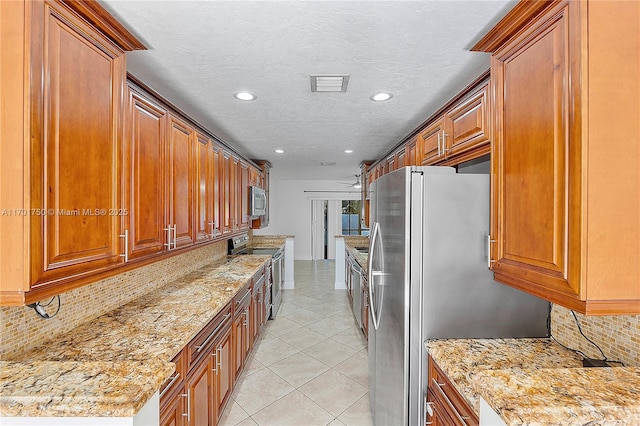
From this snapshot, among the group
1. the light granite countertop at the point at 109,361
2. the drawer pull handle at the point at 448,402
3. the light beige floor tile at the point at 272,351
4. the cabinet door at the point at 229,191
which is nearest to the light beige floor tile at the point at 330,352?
the light beige floor tile at the point at 272,351

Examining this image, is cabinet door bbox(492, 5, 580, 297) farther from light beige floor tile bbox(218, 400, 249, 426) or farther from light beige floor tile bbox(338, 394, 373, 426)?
light beige floor tile bbox(218, 400, 249, 426)

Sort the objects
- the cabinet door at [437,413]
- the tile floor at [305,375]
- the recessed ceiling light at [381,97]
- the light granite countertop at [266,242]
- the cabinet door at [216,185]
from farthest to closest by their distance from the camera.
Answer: the light granite countertop at [266,242], the cabinet door at [216,185], the tile floor at [305,375], the recessed ceiling light at [381,97], the cabinet door at [437,413]

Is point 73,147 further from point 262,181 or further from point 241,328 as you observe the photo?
point 262,181

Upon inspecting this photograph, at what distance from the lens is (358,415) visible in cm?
233

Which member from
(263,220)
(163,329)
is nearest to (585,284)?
(163,329)

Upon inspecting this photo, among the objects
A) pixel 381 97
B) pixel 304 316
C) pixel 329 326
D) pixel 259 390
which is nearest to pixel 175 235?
pixel 259 390

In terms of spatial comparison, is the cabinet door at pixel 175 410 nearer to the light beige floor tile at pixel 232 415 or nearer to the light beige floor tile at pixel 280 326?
the light beige floor tile at pixel 232 415

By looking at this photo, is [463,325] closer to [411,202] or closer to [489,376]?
[489,376]

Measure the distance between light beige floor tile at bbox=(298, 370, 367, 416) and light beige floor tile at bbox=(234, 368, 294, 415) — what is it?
195 mm

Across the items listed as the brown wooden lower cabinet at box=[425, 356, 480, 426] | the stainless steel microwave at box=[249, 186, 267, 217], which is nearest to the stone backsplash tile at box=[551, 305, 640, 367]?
the brown wooden lower cabinet at box=[425, 356, 480, 426]

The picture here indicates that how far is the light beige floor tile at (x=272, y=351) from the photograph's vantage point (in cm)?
319

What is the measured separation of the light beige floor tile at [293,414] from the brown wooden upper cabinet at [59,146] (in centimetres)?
167

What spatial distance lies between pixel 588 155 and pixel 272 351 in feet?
10.7

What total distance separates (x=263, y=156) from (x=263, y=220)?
128 centimetres
